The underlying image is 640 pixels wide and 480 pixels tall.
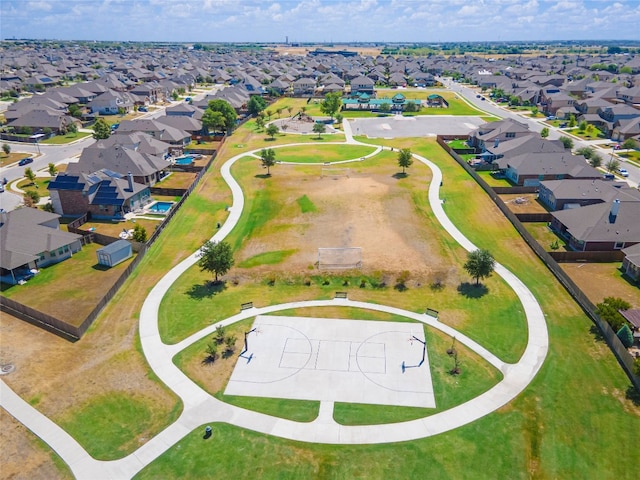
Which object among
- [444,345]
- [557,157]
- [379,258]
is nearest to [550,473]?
[444,345]

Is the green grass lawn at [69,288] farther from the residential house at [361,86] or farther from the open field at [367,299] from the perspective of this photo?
the residential house at [361,86]

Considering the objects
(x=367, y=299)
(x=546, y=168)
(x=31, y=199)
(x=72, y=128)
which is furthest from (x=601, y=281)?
(x=72, y=128)

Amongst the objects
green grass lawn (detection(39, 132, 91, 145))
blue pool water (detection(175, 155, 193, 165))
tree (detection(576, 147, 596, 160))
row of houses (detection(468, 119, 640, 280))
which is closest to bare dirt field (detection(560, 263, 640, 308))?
row of houses (detection(468, 119, 640, 280))

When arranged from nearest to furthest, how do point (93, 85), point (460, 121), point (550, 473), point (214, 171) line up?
point (550, 473)
point (214, 171)
point (460, 121)
point (93, 85)

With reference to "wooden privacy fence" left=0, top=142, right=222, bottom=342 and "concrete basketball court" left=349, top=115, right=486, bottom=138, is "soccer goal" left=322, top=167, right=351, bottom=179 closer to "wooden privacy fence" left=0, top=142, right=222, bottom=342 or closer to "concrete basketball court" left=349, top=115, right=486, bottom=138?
"concrete basketball court" left=349, top=115, right=486, bottom=138

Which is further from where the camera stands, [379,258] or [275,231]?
[275,231]

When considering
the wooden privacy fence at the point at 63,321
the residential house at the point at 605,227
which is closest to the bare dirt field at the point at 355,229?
the wooden privacy fence at the point at 63,321

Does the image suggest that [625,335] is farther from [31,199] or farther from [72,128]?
[72,128]

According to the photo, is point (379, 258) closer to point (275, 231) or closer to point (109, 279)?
point (275, 231)
